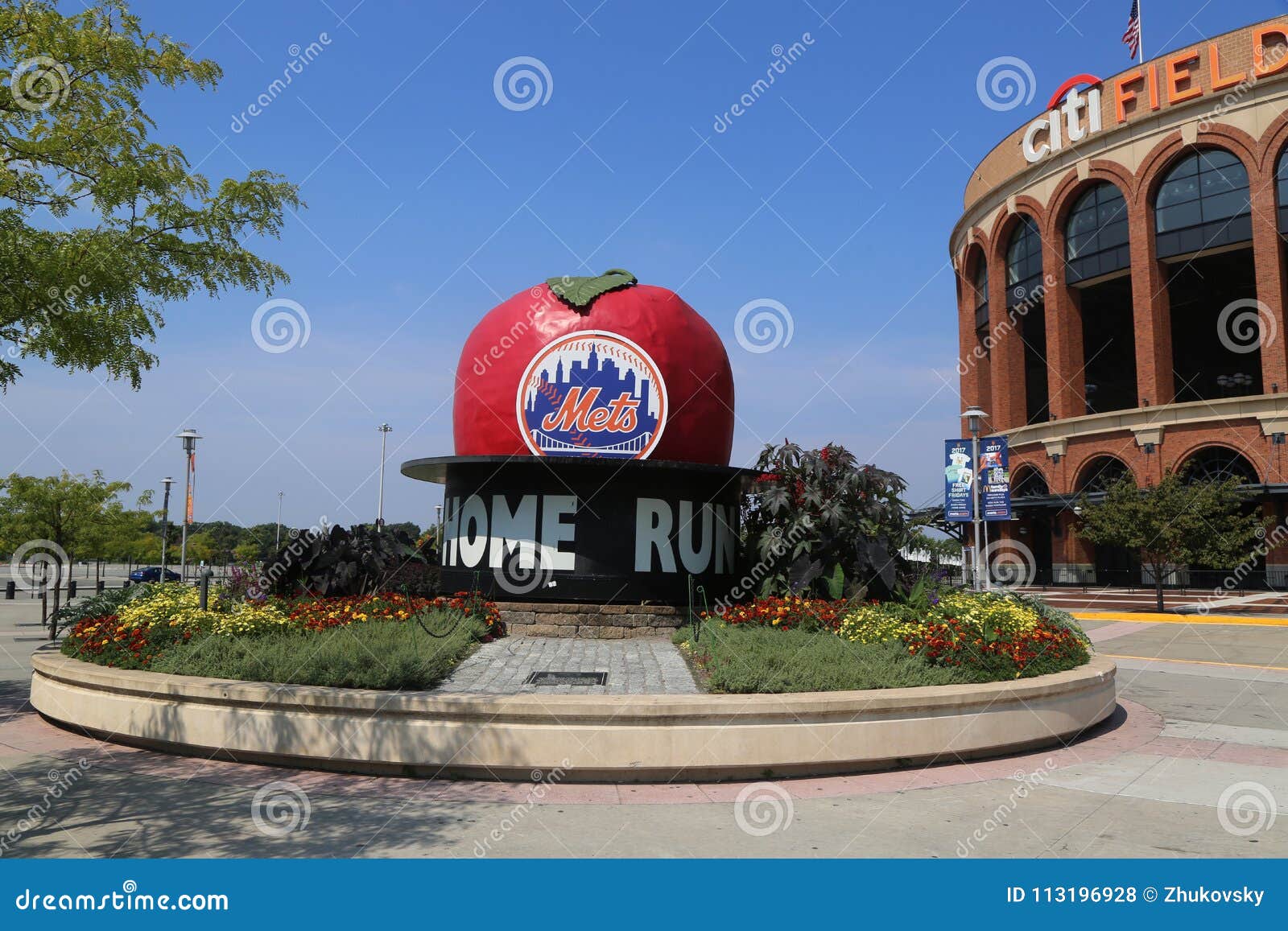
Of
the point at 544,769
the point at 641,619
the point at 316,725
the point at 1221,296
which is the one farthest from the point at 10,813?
the point at 1221,296

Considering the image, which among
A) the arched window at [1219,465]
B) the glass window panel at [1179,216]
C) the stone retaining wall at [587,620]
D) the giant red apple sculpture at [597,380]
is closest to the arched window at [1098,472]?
the arched window at [1219,465]

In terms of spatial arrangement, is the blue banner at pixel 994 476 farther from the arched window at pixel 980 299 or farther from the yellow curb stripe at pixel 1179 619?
the arched window at pixel 980 299

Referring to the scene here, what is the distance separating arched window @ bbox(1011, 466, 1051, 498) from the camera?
46.2 m

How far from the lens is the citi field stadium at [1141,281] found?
37.4m

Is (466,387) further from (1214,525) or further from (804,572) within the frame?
(1214,525)

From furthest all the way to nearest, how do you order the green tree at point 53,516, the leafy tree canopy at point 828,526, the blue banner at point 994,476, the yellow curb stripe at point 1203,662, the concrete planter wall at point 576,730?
the blue banner at point 994,476 → the green tree at point 53,516 → the yellow curb stripe at point 1203,662 → the leafy tree canopy at point 828,526 → the concrete planter wall at point 576,730

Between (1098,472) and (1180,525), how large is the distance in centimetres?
997

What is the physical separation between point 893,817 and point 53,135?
1115 centimetres

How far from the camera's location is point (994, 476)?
109 feet

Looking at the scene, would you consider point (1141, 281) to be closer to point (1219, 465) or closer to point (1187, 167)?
point (1187, 167)

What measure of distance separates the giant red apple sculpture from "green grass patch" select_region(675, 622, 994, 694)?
4.57m

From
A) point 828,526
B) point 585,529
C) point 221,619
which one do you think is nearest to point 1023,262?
point 828,526

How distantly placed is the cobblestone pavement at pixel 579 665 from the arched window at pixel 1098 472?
3536 cm

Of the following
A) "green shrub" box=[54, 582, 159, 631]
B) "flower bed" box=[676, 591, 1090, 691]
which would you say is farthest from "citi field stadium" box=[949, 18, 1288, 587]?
"green shrub" box=[54, 582, 159, 631]
